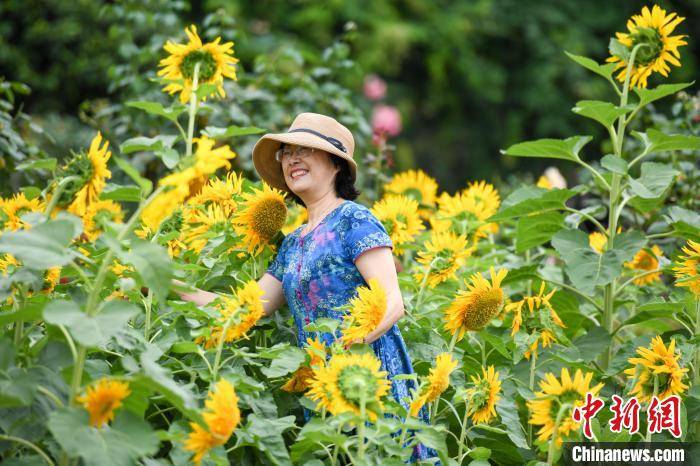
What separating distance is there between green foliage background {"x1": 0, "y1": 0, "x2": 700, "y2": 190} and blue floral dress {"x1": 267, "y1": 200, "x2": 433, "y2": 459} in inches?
183

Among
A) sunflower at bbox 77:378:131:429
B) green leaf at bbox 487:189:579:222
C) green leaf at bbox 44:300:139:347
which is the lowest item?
sunflower at bbox 77:378:131:429

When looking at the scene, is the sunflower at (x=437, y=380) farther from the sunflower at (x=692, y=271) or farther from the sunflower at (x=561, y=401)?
the sunflower at (x=692, y=271)

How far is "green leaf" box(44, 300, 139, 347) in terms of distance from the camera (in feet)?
4.67

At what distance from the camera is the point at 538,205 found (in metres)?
2.61

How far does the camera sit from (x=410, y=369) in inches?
87.5

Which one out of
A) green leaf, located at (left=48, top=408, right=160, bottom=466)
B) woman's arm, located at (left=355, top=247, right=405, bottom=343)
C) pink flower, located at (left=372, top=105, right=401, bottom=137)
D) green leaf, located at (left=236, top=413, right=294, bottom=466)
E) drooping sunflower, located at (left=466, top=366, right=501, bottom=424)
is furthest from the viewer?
pink flower, located at (left=372, top=105, right=401, bottom=137)

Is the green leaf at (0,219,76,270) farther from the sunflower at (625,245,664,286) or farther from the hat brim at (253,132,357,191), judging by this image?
the sunflower at (625,245,664,286)

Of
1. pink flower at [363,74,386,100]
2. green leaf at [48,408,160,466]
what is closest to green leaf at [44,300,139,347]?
green leaf at [48,408,160,466]

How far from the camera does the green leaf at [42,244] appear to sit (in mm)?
1446

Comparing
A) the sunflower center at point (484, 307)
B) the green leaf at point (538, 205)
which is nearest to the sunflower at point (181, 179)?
the sunflower center at point (484, 307)

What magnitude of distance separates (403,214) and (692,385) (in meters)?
0.93

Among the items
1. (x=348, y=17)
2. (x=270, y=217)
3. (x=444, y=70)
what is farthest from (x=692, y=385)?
(x=444, y=70)

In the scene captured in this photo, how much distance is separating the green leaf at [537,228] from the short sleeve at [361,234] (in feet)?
2.07

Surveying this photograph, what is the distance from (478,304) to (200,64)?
2.96 feet
